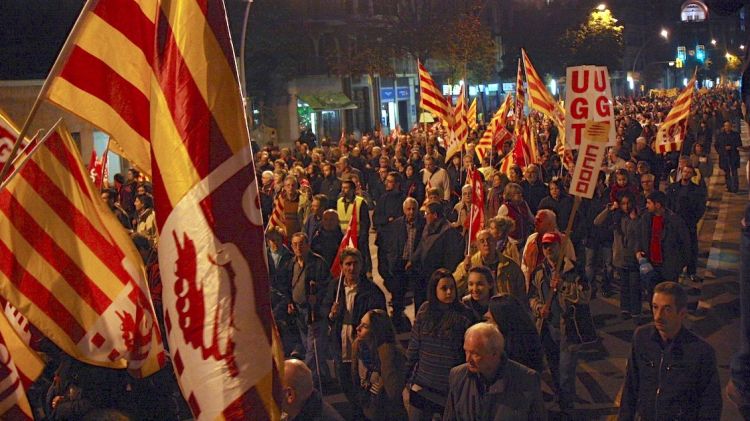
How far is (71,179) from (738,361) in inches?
126

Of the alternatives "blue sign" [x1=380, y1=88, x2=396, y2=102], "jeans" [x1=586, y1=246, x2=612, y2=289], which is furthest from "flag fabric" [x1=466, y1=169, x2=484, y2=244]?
"blue sign" [x1=380, y1=88, x2=396, y2=102]

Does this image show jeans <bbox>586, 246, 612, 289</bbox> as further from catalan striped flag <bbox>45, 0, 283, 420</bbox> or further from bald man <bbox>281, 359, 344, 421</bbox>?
catalan striped flag <bbox>45, 0, 283, 420</bbox>

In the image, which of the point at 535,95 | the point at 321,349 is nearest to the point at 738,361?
the point at 321,349

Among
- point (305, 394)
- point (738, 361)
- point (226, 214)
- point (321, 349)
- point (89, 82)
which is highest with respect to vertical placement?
point (89, 82)

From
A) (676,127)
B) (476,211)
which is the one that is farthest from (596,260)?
(676,127)

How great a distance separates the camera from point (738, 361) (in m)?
2.87

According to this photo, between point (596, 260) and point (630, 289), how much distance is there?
1.61 meters

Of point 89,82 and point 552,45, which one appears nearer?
point 89,82

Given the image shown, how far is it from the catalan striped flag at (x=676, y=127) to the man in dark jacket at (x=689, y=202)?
21.6ft

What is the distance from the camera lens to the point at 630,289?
37.6 feet

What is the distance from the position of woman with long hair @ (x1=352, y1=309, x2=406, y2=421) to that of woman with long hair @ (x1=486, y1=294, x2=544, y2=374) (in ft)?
2.20

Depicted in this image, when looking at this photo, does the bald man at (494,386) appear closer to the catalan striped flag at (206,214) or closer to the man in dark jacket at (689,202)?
the catalan striped flag at (206,214)

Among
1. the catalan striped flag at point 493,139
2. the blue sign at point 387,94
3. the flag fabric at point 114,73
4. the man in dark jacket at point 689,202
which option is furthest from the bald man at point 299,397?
the blue sign at point 387,94

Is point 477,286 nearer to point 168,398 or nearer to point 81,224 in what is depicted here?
point 168,398
